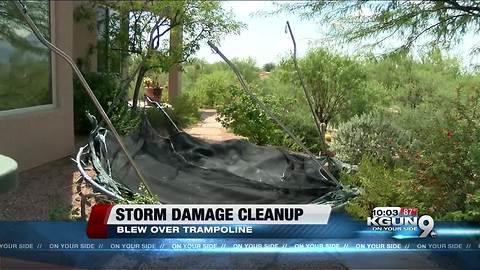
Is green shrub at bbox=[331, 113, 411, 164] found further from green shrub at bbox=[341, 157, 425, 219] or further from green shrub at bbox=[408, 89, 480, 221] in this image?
green shrub at bbox=[408, 89, 480, 221]

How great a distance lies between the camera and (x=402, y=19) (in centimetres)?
488

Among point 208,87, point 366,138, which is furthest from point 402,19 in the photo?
point 208,87

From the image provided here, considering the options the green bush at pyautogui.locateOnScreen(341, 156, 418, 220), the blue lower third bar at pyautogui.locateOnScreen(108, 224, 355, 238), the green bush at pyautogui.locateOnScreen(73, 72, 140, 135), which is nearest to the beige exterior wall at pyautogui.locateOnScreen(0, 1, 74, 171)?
the green bush at pyautogui.locateOnScreen(73, 72, 140, 135)

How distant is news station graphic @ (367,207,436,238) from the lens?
8.74ft

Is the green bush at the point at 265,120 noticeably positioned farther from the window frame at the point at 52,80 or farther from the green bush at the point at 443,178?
the green bush at the point at 443,178

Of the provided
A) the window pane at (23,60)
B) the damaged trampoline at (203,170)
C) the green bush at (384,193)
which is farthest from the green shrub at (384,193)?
the window pane at (23,60)

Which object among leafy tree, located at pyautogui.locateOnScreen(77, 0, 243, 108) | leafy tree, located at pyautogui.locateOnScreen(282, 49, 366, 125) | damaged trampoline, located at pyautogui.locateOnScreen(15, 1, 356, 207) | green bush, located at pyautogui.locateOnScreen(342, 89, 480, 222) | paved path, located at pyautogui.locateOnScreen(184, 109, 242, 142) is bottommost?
paved path, located at pyautogui.locateOnScreen(184, 109, 242, 142)

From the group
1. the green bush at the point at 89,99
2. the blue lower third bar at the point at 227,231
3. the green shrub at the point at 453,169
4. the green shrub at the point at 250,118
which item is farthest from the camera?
the green bush at the point at 89,99

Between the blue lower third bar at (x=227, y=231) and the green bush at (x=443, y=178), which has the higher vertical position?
the green bush at (x=443, y=178)

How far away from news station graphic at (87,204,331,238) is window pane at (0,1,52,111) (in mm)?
3565

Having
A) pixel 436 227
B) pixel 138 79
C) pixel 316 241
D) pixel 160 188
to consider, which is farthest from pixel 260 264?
pixel 138 79

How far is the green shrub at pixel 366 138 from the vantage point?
19.1 ft

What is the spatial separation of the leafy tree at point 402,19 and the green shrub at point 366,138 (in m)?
1.26

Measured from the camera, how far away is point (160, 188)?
4.26m
